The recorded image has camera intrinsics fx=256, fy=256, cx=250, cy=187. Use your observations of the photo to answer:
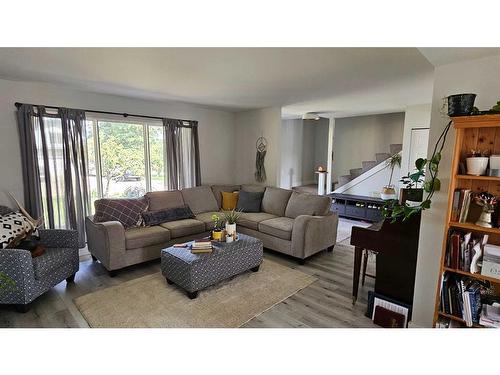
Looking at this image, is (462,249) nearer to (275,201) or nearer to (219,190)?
(275,201)

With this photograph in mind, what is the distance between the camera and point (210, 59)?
229 cm

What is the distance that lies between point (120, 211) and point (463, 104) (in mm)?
3658

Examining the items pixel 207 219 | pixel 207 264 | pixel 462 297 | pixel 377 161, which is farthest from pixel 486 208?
pixel 377 161

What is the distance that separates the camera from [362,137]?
7.49 m

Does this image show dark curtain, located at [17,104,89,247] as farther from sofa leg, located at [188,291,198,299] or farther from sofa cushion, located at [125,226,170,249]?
sofa leg, located at [188,291,198,299]

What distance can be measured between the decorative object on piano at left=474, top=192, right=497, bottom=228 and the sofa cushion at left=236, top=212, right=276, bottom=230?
2691 mm

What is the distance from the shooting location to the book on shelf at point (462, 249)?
5.27ft

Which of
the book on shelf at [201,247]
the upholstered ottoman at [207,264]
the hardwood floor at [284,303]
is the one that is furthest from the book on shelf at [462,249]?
the book on shelf at [201,247]

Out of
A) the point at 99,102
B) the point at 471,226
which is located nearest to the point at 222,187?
the point at 99,102

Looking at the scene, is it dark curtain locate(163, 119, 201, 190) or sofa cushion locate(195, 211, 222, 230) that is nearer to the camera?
sofa cushion locate(195, 211, 222, 230)

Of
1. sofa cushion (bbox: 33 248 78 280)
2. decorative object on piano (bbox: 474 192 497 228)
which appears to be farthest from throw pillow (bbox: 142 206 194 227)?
decorative object on piano (bbox: 474 192 497 228)

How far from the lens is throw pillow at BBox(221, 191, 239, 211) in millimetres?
4727

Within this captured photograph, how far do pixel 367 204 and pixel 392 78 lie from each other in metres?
3.22
